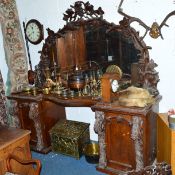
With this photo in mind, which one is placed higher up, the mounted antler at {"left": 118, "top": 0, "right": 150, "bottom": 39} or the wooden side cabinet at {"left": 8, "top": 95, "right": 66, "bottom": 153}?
the mounted antler at {"left": 118, "top": 0, "right": 150, "bottom": 39}

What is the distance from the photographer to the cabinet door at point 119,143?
3.19 metres

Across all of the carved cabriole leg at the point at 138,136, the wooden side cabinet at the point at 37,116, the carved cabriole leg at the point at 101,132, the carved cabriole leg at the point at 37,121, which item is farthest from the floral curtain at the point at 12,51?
the carved cabriole leg at the point at 138,136

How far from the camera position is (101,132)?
3.38 metres

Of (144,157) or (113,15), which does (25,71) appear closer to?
(113,15)

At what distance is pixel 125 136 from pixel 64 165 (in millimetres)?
1161

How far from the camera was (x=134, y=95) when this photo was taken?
312 cm

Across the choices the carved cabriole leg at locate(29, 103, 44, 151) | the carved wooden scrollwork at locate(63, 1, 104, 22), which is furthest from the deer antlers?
the carved cabriole leg at locate(29, 103, 44, 151)

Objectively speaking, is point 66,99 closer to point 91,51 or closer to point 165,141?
point 91,51

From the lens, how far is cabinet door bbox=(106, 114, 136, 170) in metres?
3.19

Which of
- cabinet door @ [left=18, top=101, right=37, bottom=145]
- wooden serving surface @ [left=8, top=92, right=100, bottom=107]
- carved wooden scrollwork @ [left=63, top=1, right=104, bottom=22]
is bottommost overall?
cabinet door @ [left=18, top=101, right=37, bottom=145]

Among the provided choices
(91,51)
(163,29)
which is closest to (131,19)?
(163,29)

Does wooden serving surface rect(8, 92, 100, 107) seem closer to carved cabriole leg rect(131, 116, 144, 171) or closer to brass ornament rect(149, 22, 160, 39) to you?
carved cabriole leg rect(131, 116, 144, 171)

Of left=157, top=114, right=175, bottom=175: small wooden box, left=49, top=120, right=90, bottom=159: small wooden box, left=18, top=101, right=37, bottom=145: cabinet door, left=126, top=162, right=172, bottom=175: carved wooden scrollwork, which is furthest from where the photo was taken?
left=18, top=101, right=37, bottom=145: cabinet door

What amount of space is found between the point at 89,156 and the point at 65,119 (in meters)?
0.94
